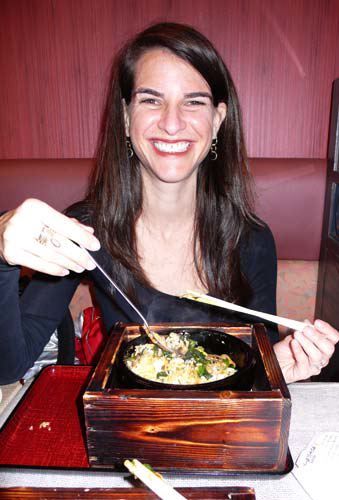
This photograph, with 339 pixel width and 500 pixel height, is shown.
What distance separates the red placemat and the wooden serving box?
106mm

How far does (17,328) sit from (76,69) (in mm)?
2039

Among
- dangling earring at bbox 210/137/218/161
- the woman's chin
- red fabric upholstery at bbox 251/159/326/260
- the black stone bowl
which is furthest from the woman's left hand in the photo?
red fabric upholstery at bbox 251/159/326/260

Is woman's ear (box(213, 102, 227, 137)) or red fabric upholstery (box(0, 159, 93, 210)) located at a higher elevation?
woman's ear (box(213, 102, 227, 137))

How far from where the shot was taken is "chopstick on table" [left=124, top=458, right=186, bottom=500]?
0.62 m

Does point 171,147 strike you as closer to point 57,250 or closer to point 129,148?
point 129,148

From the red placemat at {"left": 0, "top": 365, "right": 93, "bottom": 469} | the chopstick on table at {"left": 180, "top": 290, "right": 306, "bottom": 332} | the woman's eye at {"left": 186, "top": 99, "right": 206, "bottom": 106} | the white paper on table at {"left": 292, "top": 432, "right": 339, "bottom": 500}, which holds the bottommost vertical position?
the red placemat at {"left": 0, "top": 365, "right": 93, "bottom": 469}

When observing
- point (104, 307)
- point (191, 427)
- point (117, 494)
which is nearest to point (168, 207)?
point (104, 307)

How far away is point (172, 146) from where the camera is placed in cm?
166

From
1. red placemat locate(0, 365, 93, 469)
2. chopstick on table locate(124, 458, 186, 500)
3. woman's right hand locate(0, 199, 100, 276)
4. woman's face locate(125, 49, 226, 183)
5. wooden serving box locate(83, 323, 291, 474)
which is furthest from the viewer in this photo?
woman's face locate(125, 49, 226, 183)

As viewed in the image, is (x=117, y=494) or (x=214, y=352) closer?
(x=117, y=494)

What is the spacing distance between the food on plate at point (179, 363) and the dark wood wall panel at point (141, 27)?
2070 mm

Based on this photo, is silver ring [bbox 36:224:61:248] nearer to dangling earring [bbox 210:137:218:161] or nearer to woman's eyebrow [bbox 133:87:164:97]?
woman's eyebrow [bbox 133:87:164:97]

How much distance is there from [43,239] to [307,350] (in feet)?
2.54

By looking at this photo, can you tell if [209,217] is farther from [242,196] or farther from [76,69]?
[76,69]
